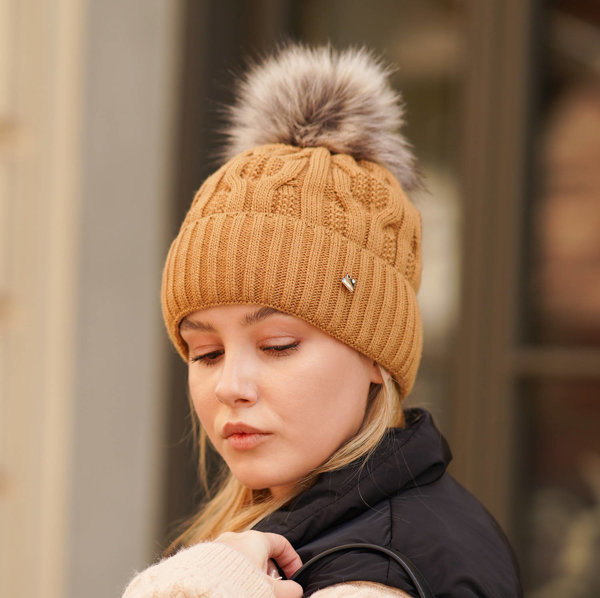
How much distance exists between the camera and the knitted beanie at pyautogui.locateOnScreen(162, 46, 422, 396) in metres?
1.38

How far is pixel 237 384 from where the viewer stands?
1312 millimetres

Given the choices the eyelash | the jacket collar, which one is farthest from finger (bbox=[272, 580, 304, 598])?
the eyelash

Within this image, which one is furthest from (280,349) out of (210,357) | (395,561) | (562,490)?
(562,490)

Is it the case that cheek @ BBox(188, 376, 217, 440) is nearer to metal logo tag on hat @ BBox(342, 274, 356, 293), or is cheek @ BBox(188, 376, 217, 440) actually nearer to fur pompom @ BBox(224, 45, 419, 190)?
metal logo tag on hat @ BBox(342, 274, 356, 293)

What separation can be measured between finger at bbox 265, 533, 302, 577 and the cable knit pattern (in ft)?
0.30

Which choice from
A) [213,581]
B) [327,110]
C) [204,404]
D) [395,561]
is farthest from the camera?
[327,110]

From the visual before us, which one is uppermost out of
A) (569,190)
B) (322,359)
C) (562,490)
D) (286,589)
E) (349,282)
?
(569,190)

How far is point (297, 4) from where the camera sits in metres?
3.65

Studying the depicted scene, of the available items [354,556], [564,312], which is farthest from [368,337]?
[564,312]

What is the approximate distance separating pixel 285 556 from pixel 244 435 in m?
0.19

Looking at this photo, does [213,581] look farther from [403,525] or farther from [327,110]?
[327,110]

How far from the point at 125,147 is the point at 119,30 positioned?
0.46 m

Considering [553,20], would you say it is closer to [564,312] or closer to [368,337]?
[564,312]

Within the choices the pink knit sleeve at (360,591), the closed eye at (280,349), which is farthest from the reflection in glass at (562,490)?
the pink knit sleeve at (360,591)
